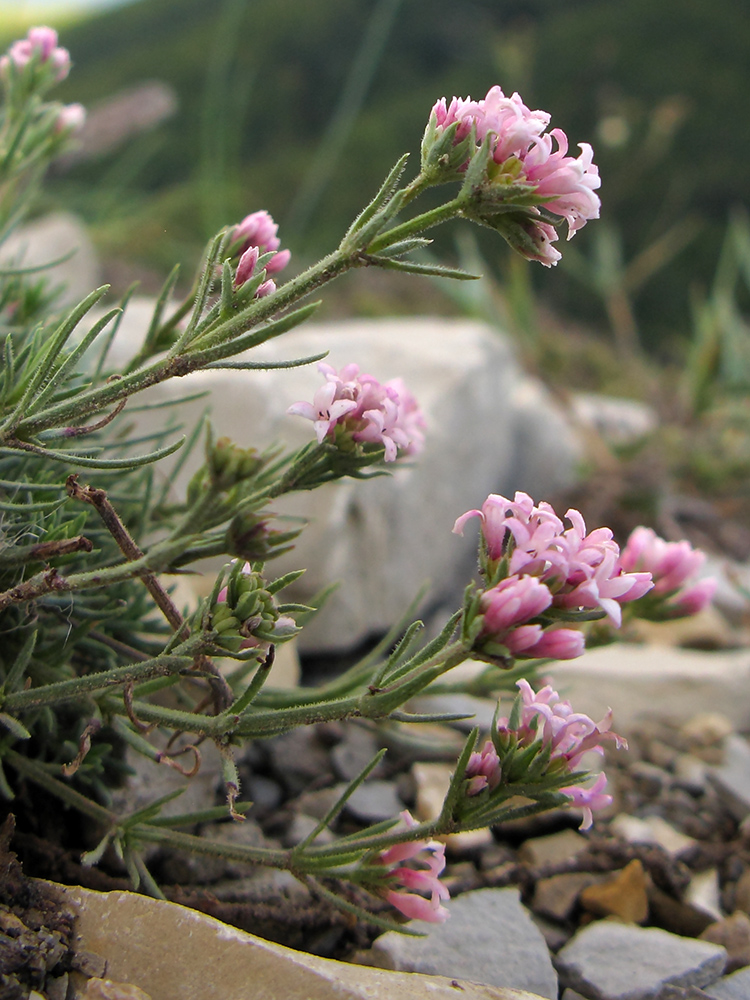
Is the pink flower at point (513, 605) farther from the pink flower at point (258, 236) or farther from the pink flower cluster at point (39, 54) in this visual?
the pink flower cluster at point (39, 54)

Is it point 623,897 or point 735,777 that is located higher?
point 623,897

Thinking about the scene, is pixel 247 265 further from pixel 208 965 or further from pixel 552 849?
pixel 552 849

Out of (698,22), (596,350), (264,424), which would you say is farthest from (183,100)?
(264,424)

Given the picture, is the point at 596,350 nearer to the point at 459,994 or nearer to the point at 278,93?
the point at 278,93

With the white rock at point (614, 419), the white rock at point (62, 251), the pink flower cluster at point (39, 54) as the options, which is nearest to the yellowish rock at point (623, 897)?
the pink flower cluster at point (39, 54)

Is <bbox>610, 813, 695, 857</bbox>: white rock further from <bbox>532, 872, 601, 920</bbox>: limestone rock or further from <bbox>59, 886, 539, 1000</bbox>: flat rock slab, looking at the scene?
<bbox>59, 886, 539, 1000</bbox>: flat rock slab

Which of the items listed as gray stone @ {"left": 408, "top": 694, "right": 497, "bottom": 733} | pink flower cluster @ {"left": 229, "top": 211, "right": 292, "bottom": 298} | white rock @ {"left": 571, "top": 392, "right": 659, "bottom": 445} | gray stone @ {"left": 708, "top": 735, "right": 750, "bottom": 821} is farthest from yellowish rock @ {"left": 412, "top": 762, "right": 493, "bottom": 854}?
white rock @ {"left": 571, "top": 392, "right": 659, "bottom": 445}

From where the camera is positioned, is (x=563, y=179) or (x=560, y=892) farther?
(x=560, y=892)

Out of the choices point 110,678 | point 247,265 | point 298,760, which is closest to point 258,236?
point 247,265
